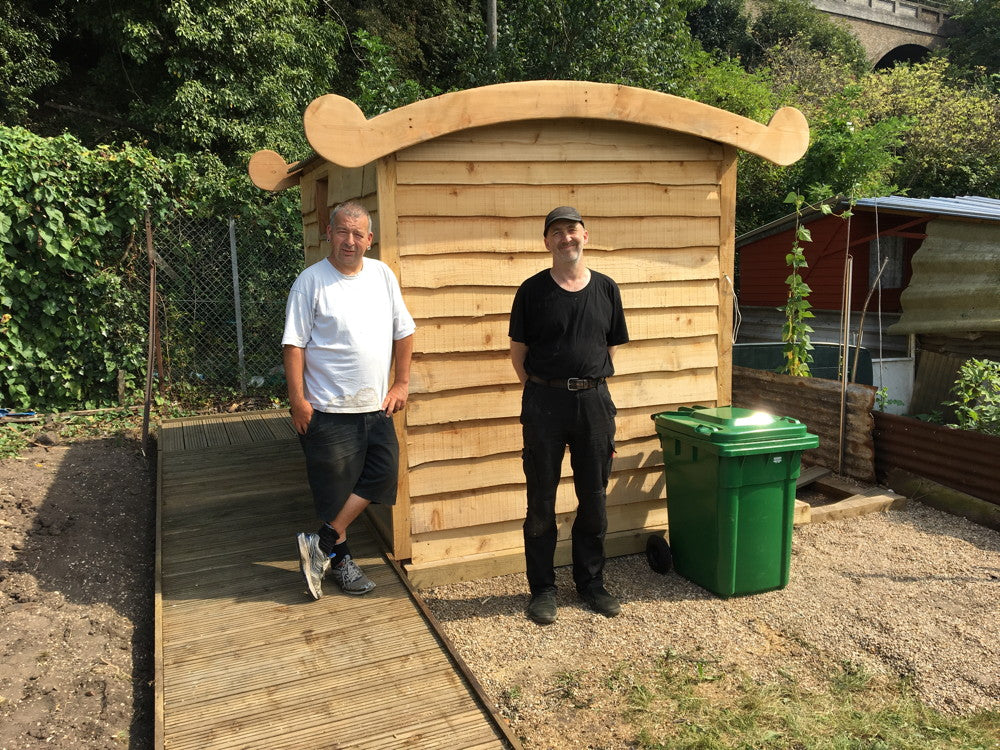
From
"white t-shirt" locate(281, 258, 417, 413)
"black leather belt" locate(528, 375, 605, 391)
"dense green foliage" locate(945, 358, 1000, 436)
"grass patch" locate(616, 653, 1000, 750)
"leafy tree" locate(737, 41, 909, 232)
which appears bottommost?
"grass patch" locate(616, 653, 1000, 750)

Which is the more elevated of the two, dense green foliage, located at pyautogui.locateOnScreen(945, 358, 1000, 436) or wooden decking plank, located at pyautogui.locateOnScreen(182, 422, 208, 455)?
dense green foliage, located at pyautogui.locateOnScreen(945, 358, 1000, 436)

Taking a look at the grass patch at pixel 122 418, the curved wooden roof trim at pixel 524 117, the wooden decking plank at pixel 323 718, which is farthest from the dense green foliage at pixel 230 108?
the wooden decking plank at pixel 323 718

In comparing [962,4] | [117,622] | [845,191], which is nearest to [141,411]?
[117,622]

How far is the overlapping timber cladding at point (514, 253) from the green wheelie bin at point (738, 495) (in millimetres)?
560

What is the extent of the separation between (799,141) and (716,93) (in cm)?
1853

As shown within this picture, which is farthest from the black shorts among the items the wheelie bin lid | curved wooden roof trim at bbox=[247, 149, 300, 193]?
curved wooden roof trim at bbox=[247, 149, 300, 193]

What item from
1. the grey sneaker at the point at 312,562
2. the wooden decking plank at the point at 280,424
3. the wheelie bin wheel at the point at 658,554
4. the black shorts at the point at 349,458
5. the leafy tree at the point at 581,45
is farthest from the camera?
the leafy tree at the point at 581,45

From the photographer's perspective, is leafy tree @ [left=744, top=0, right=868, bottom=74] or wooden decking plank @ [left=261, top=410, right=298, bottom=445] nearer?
wooden decking plank @ [left=261, top=410, right=298, bottom=445]

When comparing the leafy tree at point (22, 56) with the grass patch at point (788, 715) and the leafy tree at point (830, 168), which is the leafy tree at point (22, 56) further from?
the grass patch at point (788, 715)

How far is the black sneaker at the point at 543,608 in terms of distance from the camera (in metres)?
3.98

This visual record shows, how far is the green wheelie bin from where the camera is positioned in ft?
13.6

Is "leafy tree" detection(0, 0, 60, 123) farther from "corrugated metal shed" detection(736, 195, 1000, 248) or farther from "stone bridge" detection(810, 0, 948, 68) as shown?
"stone bridge" detection(810, 0, 948, 68)

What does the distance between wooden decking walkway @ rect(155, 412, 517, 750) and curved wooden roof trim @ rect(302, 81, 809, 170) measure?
2.30 metres

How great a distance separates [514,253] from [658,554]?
202 cm
